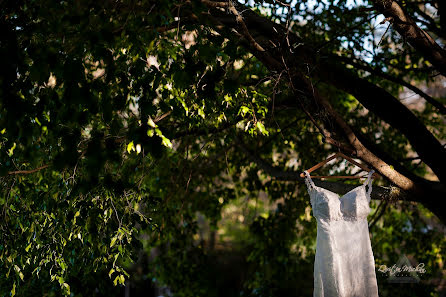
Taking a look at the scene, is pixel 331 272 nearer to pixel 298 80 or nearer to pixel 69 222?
pixel 298 80

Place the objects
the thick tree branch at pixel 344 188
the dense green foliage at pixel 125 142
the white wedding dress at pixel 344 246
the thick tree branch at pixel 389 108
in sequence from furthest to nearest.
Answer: the thick tree branch at pixel 389 108 < the thick tree branch at pixel 344 188 < the white wedding dress at pixel 344 246 < the dense green foliage at pixel 125 142

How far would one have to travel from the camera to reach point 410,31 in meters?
3.15

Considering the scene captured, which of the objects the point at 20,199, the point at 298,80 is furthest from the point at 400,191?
the point at 20,199

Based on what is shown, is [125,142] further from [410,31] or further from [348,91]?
[410,31]

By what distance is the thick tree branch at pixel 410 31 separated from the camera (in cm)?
300

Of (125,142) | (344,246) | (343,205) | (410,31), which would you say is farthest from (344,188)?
(125,142)

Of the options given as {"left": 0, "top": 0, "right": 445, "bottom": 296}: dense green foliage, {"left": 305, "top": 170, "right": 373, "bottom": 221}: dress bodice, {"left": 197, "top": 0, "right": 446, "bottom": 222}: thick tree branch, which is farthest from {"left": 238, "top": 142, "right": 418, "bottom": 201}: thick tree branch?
{"left": 0, "top": 0, "right": 445, "bottom": 296}: dense green foliage

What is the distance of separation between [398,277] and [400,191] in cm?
264

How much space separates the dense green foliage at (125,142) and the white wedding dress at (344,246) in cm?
68

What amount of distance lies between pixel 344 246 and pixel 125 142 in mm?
1688

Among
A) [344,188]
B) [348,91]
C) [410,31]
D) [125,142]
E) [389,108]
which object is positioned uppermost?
[410,31]

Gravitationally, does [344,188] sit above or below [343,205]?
above

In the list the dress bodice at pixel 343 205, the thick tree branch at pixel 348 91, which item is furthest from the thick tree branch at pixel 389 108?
the dress bodice at pixel 343 205

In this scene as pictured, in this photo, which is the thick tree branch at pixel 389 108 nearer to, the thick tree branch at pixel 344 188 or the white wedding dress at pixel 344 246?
the thick tree branch at pixel 344 188
